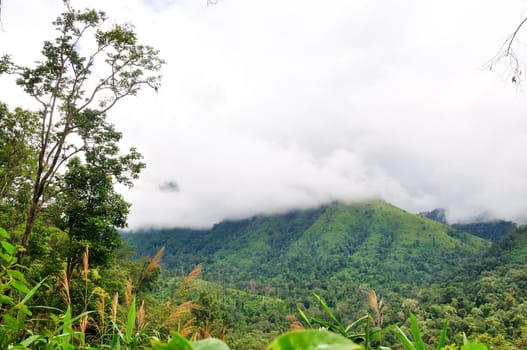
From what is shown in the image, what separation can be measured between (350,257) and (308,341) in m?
152

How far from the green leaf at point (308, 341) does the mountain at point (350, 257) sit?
3647 inches

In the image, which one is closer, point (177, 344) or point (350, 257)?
point (177, 344)

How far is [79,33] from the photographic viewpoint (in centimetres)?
1165

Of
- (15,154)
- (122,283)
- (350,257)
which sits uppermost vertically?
(350,257)

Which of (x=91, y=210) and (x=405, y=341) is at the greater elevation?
(x=91, y=210)

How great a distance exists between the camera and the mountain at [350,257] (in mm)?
116125

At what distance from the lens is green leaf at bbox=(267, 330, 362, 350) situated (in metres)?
0.36

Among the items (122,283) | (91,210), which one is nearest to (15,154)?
(91,210)

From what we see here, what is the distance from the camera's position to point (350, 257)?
14500 cm

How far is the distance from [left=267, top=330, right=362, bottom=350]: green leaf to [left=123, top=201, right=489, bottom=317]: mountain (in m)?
92.6

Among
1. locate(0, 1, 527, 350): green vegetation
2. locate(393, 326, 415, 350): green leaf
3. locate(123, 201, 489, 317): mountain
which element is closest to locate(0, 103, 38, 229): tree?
locate(0, 1, 527, 350): green vegetation

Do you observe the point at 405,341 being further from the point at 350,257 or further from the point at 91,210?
the point at 350,257

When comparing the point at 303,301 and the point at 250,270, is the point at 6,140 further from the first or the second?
the point at 250,270

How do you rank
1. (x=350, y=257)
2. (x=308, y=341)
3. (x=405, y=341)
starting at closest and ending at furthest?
(x=308, y=341) → (x=405, y=341) → (x=350, y=257)
